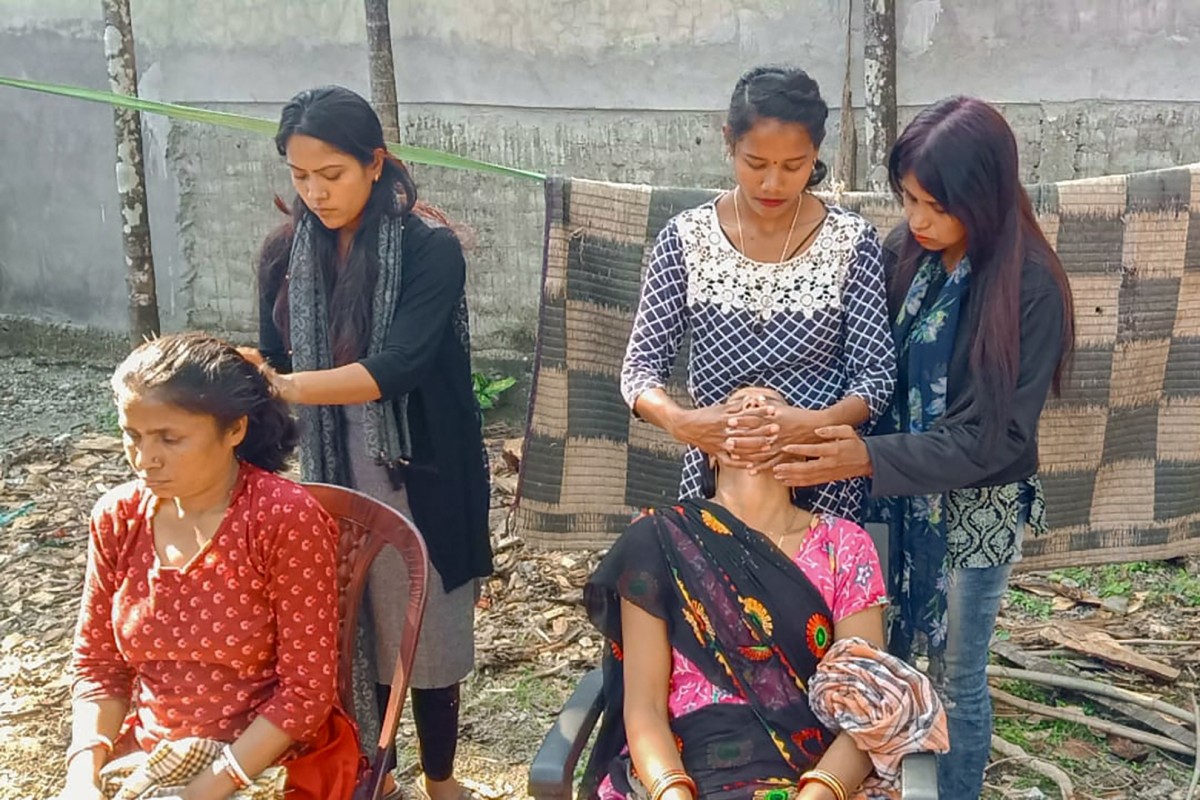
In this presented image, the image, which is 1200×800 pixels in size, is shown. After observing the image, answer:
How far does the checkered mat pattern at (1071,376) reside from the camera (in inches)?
123

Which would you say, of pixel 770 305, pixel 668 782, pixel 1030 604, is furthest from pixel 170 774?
pixel 1030 604

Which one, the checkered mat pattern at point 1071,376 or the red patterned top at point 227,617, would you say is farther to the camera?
the checkered mat pattern at point 1071,376

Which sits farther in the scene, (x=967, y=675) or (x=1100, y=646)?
(x=1100, y=646)

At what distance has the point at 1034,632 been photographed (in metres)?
3.96

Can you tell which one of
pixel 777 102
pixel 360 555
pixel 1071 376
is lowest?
pixel 360 555

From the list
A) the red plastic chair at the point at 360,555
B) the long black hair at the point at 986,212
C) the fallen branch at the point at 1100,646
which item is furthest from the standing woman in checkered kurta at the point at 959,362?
the fallen branch at the point at 1100,646

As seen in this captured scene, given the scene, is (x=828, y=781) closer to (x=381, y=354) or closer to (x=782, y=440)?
(x=782, y=440)

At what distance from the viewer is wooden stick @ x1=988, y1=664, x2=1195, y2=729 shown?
134 inches

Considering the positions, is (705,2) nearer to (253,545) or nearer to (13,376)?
(253,545)

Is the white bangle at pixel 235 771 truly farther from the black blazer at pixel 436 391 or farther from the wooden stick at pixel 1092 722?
the wooden stick at pixel 1092 722

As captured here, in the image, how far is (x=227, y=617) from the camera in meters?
2.11

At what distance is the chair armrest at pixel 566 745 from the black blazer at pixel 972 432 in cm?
67

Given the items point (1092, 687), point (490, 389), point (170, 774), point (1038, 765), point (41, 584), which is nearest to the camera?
point (170, 774)

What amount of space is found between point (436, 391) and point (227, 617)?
730 millimetres
